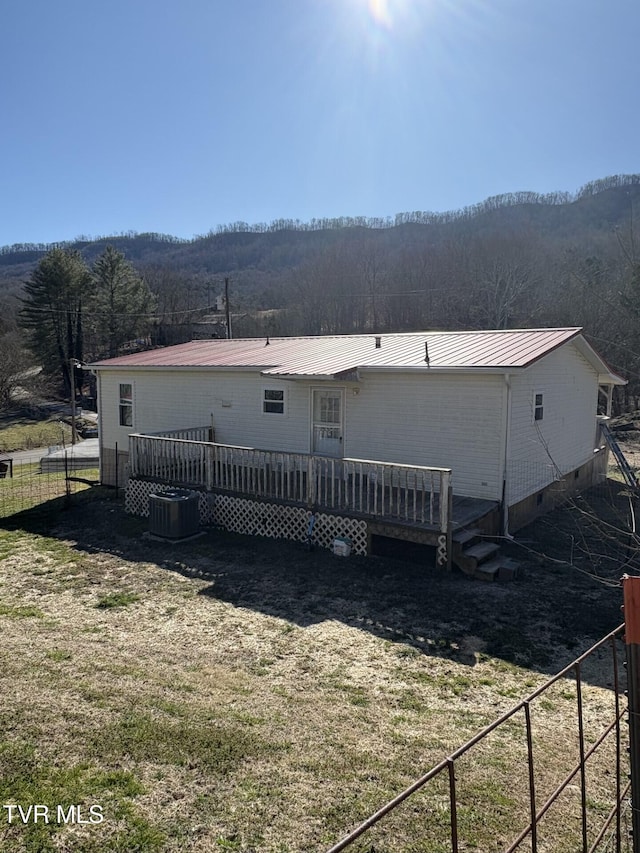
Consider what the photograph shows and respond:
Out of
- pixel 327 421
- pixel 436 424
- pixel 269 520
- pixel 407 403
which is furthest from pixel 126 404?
pixel 436 424

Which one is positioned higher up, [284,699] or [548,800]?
[548,800]

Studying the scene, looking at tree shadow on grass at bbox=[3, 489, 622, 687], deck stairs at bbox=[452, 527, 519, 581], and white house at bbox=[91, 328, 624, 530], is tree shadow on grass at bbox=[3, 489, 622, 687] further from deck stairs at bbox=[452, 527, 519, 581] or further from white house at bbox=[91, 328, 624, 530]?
white house at bbox=[91, 328, 624, 530]

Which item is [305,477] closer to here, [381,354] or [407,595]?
[381,354]

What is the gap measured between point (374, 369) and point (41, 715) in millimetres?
8408

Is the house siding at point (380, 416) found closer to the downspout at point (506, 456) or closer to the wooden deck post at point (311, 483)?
the downspout at point (506, 456)

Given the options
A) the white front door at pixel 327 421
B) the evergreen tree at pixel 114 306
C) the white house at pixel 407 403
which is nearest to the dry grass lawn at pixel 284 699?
the white house at pixel 407 403

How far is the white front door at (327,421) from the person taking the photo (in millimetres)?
12625

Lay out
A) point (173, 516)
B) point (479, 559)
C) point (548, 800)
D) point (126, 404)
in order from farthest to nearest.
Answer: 1. point (126, 404)
2. point (173, 516)
3. point (479, 559)
4. point (548, 800)

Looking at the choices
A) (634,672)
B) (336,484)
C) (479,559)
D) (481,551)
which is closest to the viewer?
(634,672)

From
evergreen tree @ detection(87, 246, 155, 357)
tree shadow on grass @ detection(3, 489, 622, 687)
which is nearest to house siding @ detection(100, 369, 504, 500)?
tree shadow on grass @ detection(3, 489, 622, 687)

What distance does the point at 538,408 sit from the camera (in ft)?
39.3

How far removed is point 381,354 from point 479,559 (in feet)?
→ 18.1

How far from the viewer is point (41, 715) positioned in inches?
181

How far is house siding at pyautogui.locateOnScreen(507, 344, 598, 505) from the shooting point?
10883 mm
